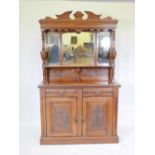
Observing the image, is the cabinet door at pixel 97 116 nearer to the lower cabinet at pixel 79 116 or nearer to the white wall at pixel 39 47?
the lower cabinet at pixel 79 116

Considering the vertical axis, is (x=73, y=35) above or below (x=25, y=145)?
above

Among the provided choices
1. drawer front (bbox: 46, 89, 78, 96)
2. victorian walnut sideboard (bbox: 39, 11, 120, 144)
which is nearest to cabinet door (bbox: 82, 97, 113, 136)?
victorian walnut sideboard (bbox: 39, 11, 120, 144)

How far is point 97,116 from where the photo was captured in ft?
10.2

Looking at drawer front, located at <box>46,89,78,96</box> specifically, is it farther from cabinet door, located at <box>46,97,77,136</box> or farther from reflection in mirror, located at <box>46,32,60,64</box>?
reflection in mirror, located at <box>46,32,60,64</box>

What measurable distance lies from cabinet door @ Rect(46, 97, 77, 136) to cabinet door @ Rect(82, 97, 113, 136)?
0.16m

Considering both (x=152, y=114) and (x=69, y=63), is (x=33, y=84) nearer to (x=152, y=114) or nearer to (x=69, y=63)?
(x=69, y=63)

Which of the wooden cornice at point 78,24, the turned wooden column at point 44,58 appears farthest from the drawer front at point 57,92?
the wooden cornice at point 78,24

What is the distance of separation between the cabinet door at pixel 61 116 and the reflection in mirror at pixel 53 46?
0.63m

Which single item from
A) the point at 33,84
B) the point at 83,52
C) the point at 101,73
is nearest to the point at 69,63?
the point at 83,52

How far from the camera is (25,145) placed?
3078 mm
